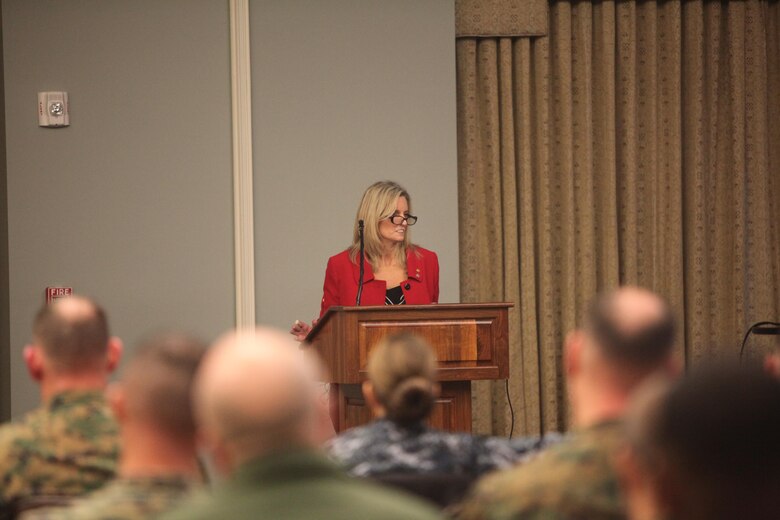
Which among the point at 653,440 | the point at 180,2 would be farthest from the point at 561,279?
the point at 653,440

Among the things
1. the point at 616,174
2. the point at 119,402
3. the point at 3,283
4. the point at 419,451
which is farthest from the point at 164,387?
the point at 616,174

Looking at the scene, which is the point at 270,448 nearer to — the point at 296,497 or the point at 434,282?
the point at 296,497

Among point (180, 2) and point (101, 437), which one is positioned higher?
point (180, 2)

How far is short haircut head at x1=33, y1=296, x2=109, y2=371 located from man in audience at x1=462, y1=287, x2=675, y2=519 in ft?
4.03

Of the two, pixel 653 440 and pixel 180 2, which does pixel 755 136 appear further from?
pixel 653 440

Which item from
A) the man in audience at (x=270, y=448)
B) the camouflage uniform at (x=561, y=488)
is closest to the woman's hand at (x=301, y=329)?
the camouflage uniform at (x=561, y=488)

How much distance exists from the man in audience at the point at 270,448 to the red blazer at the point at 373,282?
419 centimetres

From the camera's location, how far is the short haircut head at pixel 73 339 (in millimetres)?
2830

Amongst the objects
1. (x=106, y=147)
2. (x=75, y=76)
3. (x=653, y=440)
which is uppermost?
(x=75, y=76)

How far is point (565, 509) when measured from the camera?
1.94 m

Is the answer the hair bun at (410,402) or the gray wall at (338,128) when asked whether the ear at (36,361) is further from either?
the gray wall at (338,128)

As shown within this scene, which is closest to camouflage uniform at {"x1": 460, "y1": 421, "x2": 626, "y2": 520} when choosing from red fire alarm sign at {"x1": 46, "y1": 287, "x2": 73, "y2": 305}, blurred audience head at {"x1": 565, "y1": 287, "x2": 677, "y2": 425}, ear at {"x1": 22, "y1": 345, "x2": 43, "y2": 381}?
blurred audience head at {"x1": 565, "y1": 287, "x2": 677, "y2": 425}

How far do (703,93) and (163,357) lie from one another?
6.38 m

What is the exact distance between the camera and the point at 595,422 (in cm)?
Result: 212
